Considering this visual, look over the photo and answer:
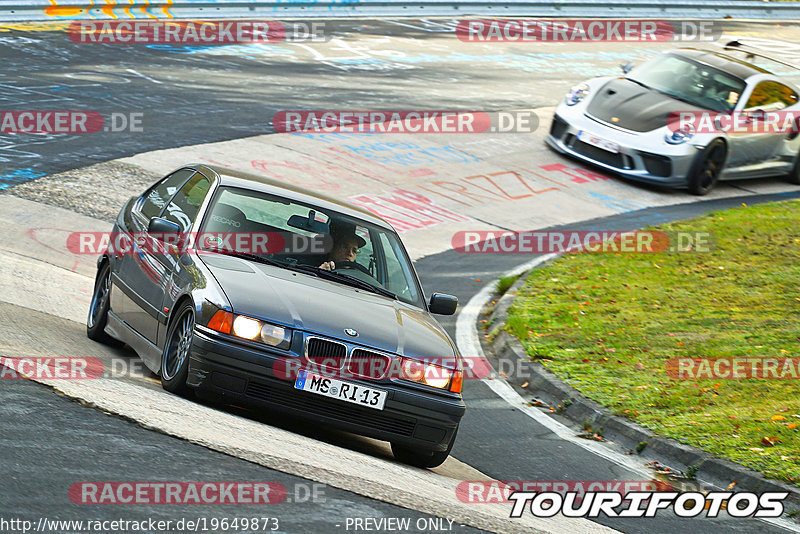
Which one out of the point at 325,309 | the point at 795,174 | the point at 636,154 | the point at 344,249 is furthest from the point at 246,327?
the point at 795,174

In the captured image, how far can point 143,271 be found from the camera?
7.41 meters

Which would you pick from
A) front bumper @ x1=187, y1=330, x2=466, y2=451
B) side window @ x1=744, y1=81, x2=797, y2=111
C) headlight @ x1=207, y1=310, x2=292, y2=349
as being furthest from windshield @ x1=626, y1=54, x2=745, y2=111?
headlight @ x1=207, y1=310, x2=292, y2=349

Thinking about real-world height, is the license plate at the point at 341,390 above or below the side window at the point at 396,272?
below

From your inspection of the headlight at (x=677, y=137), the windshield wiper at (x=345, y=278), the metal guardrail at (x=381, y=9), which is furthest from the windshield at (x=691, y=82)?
the windshield wiper at (x=345, y=278)

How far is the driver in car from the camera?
24.0 feet

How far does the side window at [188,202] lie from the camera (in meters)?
7.40

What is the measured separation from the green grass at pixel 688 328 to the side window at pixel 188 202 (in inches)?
139

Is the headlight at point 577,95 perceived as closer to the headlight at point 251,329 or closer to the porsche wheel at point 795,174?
the porsche wheel at point 795,174

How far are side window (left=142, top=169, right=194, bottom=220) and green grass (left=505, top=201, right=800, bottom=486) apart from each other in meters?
3.62

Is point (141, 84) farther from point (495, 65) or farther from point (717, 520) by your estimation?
point (717, 520)

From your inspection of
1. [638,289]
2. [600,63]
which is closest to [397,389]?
[638,289]

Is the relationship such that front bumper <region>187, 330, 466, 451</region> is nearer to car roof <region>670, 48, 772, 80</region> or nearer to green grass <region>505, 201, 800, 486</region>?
green grass <region>505, 201, 800, 486</region>

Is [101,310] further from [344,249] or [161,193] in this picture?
[344,249]

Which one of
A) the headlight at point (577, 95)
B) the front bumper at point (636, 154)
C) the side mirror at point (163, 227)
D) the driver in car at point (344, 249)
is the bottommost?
the front bumper at point (636, 154)
